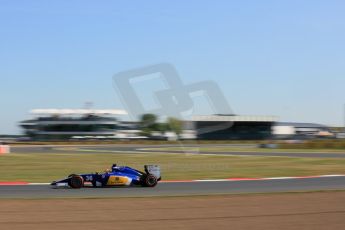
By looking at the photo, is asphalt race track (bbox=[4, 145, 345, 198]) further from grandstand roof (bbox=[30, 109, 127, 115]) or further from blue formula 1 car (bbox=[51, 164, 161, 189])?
grandstand roof (bbox=[30, 109, 127, 115])

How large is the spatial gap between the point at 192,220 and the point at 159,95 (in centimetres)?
1467

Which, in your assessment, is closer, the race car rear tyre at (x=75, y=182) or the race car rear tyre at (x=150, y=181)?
the race car rear tyre at (x=75, y=182)

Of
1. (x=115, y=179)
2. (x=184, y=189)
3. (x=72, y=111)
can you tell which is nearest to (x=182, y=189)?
(x=184, y=189)

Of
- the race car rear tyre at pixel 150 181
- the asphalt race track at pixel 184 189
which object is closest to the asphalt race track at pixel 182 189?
the asphalt race track at pixel 184 189

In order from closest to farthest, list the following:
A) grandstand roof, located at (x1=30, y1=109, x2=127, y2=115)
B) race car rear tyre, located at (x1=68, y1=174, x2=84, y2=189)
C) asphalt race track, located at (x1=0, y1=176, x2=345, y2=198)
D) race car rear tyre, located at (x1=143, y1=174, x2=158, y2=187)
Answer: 1. asphalt race track, located at (x1=0, y1=176, x2=345, y2=198)
2. race car rear tyre, located at (x1=68, y1=174, x2=84, y2=189)
3. race car rear tyre, located at (x1=143, y1=174, x2=158, y2=187)
4. grandstand roof, located at (x1=30, y1=109, x2=127, y2=115)

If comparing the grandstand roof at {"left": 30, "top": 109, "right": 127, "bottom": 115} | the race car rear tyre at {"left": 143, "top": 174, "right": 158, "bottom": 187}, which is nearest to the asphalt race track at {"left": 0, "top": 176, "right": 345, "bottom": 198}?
the race car rear tyre at {"left": 143, "top": 174, "right": 158, "bottom": 187}

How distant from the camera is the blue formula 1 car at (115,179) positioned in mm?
13153

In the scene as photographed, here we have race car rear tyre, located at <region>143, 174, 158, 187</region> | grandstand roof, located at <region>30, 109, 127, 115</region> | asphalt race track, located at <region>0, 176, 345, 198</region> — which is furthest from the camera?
grandstand roof, located at <region>30, 109, 127, 115</region>

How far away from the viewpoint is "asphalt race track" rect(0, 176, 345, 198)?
11.8 meters

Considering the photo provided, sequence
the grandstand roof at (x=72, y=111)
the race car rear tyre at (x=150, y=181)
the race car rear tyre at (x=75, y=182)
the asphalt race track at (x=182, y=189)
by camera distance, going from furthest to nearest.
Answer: the grandstand roof at (x=72, y=111) → the race car rear tyre at (x=150, y=181) → the race car rear tyre at (x=75, y=182) → the asphalt race track at (x=182, y=189)

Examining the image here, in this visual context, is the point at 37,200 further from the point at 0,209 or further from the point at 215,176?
the point at 215,176

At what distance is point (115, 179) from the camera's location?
13523 mm

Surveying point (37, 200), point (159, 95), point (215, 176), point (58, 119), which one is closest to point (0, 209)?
point (37, 200)

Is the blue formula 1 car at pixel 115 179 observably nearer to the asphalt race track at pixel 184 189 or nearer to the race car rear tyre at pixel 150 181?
the race car rear tyre at pixel 150 181
